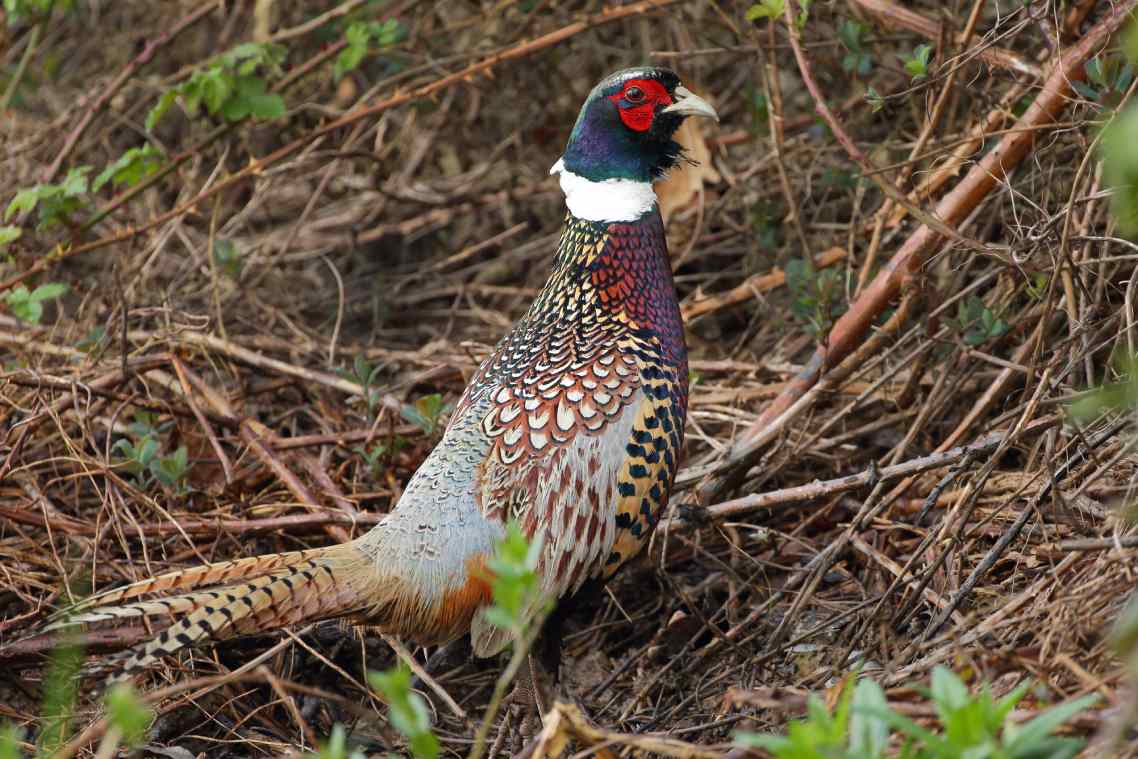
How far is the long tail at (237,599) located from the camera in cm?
274

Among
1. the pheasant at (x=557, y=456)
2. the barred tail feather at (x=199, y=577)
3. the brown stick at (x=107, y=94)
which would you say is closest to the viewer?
the barred tail feather at (x=199, y=577)

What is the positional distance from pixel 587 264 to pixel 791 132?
2004 mm

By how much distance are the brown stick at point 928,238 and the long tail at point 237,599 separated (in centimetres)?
124

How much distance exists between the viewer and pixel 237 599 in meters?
2.88

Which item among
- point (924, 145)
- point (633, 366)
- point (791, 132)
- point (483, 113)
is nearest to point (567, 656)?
point (633, 366)

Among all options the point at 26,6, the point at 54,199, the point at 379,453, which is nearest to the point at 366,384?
the point at 379,453

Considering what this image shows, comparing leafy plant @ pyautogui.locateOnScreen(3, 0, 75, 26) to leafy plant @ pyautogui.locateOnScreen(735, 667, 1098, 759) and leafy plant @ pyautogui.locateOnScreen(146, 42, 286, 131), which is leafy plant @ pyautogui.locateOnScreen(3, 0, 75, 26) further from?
leafy plant @ pyautogui.locateOnScreen(735, 667, 1098, 759)

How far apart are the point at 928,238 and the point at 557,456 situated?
4.67ft

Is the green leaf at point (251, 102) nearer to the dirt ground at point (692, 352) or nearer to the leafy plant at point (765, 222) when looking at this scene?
the dirt ground at point (692, 352)

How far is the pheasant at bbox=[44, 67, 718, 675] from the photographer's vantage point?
3.02m

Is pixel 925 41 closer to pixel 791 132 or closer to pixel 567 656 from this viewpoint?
pixel 791 132

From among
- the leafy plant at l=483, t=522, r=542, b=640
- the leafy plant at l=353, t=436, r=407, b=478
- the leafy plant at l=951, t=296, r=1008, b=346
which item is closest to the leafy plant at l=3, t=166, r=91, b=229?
the leafy plant at l=353, t=436, r=407, b=478

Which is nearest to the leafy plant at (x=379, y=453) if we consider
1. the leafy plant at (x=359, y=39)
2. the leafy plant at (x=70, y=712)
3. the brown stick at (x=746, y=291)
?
the leafy plant at (x=70, y=712)

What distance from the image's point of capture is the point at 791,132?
5250 millimetres
